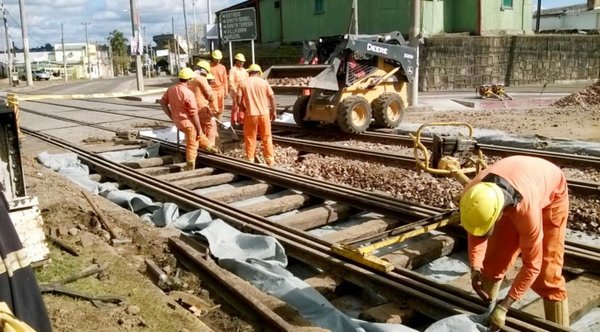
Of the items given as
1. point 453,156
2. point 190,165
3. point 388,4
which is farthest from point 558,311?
point 388,4

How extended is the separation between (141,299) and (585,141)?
31.2 feet

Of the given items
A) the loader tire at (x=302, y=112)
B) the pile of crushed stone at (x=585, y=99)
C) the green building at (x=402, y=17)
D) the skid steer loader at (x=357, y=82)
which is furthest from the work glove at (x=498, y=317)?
the green building at (x=402, y=17)

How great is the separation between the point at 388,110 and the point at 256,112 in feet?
15.0

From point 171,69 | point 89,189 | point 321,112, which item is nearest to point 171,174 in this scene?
point 89,189

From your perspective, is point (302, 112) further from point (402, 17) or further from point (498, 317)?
point (402, 17)

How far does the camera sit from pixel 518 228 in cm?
365

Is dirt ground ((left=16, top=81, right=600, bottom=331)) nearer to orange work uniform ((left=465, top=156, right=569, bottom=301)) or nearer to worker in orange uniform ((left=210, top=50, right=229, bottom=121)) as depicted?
orange work uniform ((left=465, top=156, right=569, bottom=301))

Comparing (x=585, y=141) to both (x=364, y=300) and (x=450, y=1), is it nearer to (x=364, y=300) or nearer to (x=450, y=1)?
(x=364, y=300)

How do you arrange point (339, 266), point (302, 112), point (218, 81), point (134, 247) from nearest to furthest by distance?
1. point (339, 266)
2. point (134, 247)
3. point (218, 81)
4. point (302, 112)

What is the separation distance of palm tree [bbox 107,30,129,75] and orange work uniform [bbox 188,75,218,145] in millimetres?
107797

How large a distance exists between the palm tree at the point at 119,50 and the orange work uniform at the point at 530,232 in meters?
115

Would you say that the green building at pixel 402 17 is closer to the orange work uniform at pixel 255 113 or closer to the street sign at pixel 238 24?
the street sign at pixel 238 24

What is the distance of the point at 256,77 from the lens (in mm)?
9922

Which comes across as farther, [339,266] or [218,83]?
[218,83]
